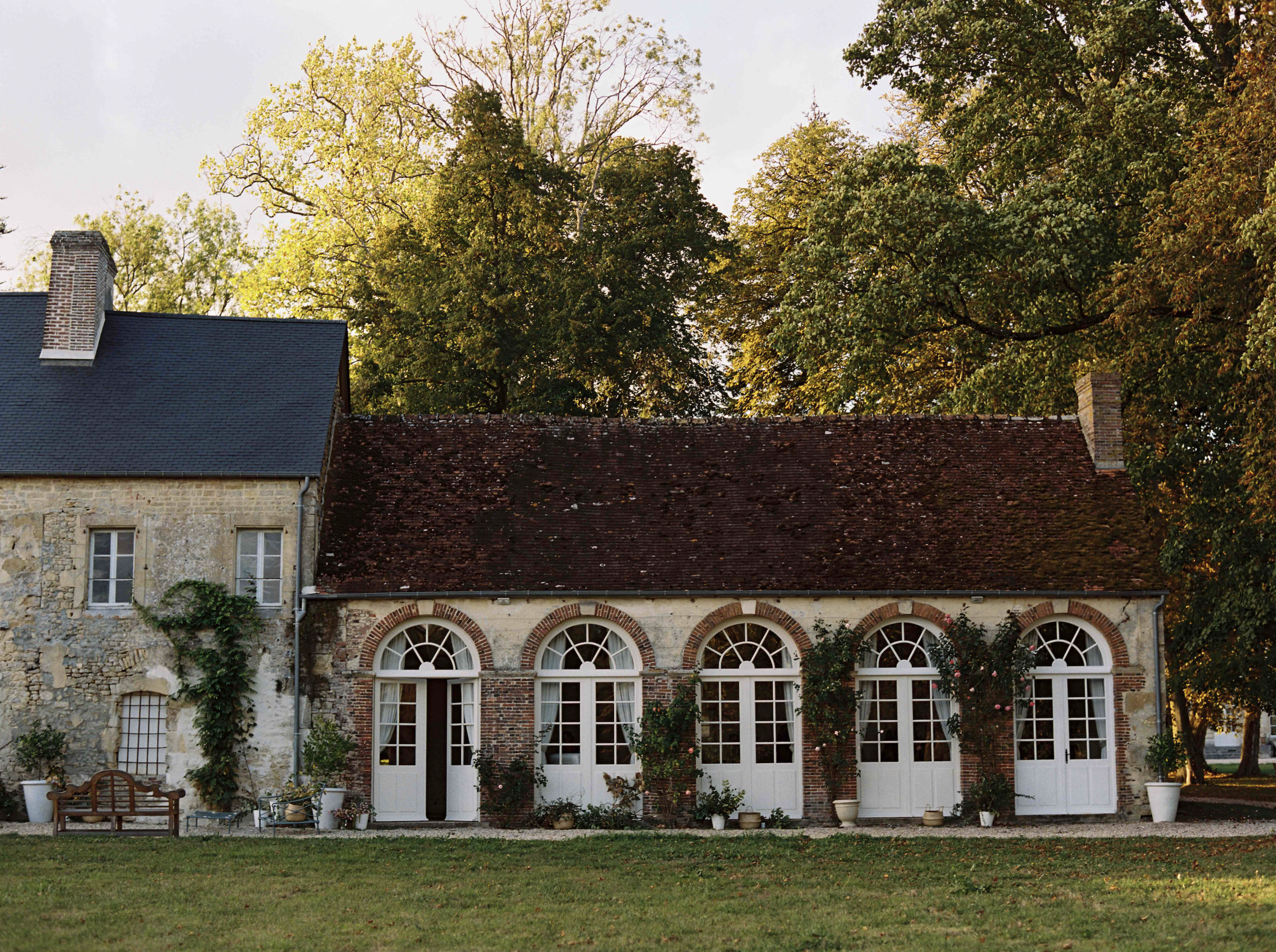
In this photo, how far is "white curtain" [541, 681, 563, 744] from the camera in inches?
763

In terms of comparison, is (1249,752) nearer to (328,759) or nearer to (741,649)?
(741,649)

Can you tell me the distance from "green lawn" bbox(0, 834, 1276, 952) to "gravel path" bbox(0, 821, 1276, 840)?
1.93ft

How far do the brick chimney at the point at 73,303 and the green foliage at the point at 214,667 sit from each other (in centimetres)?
465

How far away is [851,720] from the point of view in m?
19.2

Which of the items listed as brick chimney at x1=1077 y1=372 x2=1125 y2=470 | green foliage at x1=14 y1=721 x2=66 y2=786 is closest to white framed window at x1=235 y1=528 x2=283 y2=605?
green foliage at x1=14 y1=721 x2=66 y2=786

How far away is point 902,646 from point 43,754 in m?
12.1

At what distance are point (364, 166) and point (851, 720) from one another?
65.6 feet

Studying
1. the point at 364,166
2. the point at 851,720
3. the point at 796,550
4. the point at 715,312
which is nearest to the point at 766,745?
the point at 851,720

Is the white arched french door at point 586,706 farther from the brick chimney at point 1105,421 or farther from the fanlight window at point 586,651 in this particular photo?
the brick chimney at point 1105,421

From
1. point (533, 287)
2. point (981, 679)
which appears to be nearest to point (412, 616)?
point (981, 679)

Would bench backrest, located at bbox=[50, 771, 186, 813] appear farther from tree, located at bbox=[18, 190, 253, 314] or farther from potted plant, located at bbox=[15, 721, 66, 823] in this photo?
tree, located at bbox=[18, 190, 253, 314]

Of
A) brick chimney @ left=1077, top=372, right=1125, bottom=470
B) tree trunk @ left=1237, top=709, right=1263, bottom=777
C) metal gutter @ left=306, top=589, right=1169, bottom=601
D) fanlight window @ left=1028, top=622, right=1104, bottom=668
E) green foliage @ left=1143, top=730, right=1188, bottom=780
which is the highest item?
brick chimney @ left=1077, top=372, right=1125, bottom=470

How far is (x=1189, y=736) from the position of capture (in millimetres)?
28844

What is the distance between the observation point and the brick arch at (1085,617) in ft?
64.1
